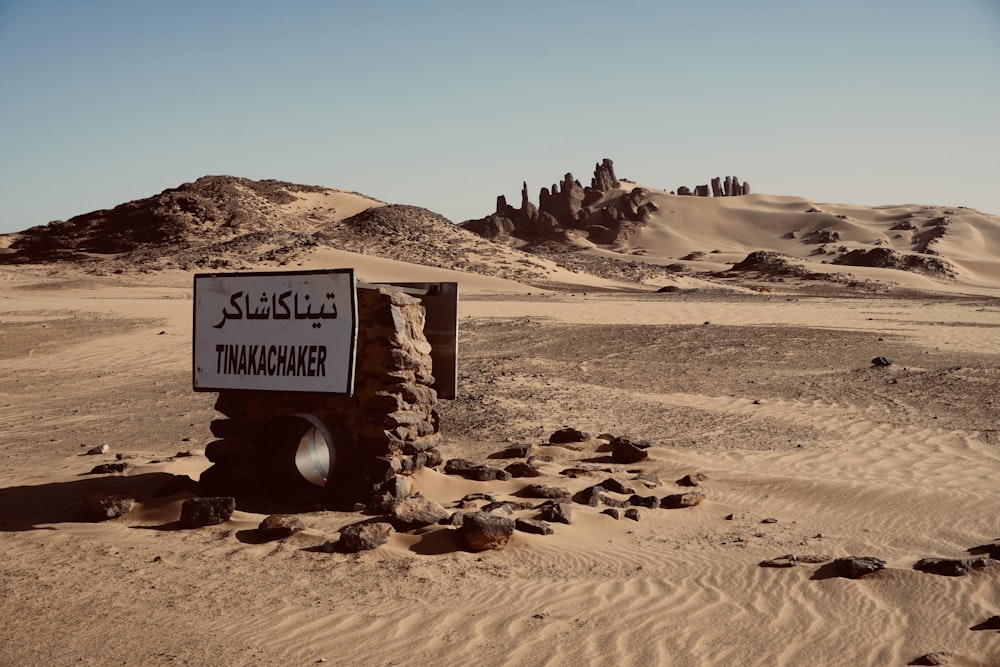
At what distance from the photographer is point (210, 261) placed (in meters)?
40.3

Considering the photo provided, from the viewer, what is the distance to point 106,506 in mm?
7043

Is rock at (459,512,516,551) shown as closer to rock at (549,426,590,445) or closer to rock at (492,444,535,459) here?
rock at (492,444,535,459)

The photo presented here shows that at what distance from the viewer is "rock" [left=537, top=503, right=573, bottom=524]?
7.10m

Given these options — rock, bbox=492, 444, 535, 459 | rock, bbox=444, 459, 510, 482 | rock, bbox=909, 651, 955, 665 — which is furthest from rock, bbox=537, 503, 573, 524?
rock, bbox=909, 651, 955, 665

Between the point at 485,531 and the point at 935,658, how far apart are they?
2.94 m

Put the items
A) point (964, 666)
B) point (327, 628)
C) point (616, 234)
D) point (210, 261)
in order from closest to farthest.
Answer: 1. point (964, 666)
2. point (327, 628)
3. point (210, 261)
4. point (616, 234)

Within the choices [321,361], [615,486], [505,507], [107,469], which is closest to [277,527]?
[321,361]

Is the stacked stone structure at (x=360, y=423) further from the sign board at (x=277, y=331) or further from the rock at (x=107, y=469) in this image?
the rock at (x=107, y=469)

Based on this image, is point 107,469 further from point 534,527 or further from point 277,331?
point 534,527

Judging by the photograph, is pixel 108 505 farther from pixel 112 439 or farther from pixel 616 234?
pixel 616 234

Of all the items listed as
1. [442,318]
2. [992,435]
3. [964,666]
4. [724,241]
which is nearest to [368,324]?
[442,318]

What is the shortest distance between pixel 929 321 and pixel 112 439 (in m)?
22.9

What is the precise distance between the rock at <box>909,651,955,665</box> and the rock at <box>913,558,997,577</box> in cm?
123

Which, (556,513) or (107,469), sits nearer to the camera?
(556,513)
